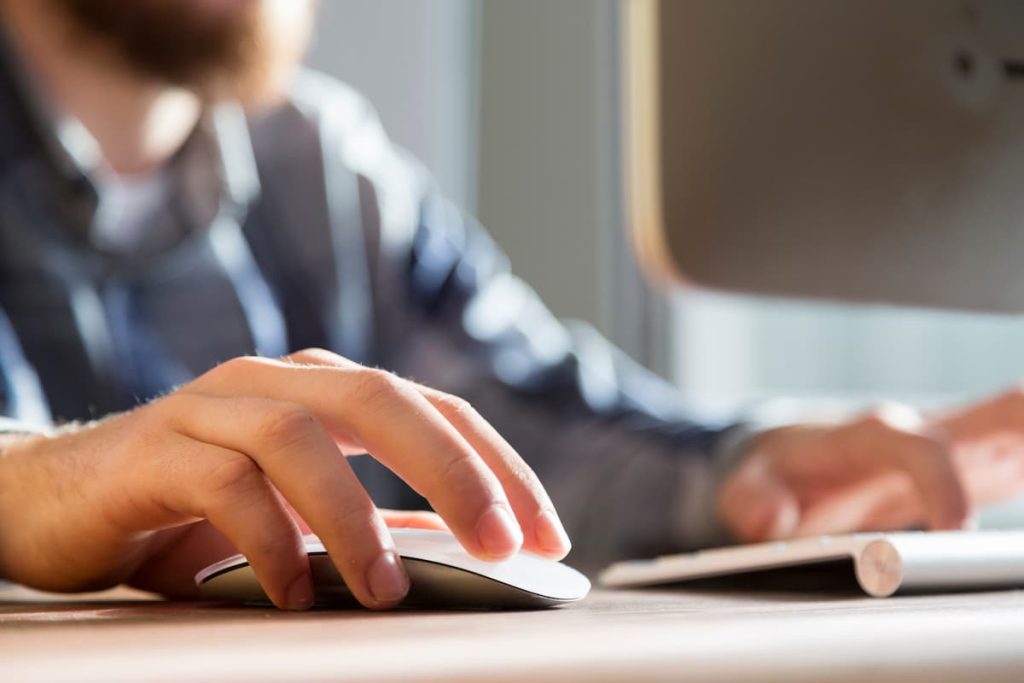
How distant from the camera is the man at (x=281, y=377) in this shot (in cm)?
38

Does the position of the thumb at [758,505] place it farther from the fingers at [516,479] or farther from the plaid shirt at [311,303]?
the fingers at [516,479]

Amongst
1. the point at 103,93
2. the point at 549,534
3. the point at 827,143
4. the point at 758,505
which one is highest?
the point at 103,93

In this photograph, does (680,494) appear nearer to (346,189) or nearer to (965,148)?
(965,148)

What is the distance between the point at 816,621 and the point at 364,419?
19 centimetres

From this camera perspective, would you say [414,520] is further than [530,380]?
No

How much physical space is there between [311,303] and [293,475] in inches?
31.2

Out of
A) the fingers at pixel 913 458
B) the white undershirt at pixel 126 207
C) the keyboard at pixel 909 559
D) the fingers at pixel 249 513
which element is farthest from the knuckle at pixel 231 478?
the white undershirt at pixel 126 207

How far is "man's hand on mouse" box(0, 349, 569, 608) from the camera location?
0.35 meters

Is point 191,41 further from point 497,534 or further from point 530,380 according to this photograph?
point 497,534

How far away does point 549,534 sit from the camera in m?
0.37

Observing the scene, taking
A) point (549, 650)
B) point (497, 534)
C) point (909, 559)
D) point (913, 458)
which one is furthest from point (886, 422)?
point (549, 650)

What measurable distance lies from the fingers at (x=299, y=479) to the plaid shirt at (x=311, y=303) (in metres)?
0.54

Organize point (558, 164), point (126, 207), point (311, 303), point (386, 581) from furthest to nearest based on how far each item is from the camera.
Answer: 1. point (558, 164)
2. point (311, 303)
3. point (126, 207)
4. point (386, 581)

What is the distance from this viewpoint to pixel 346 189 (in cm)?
120
